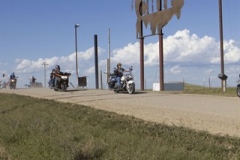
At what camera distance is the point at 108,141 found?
8719 millimetres

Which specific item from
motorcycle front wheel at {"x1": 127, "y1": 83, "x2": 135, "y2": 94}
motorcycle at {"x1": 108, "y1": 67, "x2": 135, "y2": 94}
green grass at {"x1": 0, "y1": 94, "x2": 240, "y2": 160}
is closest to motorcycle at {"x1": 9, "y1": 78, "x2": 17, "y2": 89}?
motorcycle at {"x1": 108, "y1": 67, "x2": 135, "y2": 94}

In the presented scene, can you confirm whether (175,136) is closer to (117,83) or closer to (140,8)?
(117,83)

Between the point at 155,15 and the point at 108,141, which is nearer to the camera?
the point at 108,141

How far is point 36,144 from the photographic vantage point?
29.1 ft

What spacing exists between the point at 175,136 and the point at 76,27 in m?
45.9

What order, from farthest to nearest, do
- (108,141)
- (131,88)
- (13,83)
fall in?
(13,83) → (131,88) → (108,141)

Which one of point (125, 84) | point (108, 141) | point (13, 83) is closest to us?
point (108, 141)

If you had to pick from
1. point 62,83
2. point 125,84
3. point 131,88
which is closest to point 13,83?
point 62,83

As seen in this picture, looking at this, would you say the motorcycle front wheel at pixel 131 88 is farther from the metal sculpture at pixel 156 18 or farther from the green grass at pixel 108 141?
the green grass at pixel 108 141

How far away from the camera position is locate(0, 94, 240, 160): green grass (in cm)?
746

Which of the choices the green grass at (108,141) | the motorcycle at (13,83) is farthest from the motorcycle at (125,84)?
the motorcycle at (13,83)

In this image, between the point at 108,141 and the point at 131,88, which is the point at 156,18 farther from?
the point at 108,141

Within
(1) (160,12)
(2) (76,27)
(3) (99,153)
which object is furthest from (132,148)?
(2) (76,27)

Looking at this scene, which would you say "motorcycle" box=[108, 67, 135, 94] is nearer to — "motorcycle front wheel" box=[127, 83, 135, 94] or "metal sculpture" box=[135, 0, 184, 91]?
"motorcycle front wheel" box=[127, 83, 135, 94]
